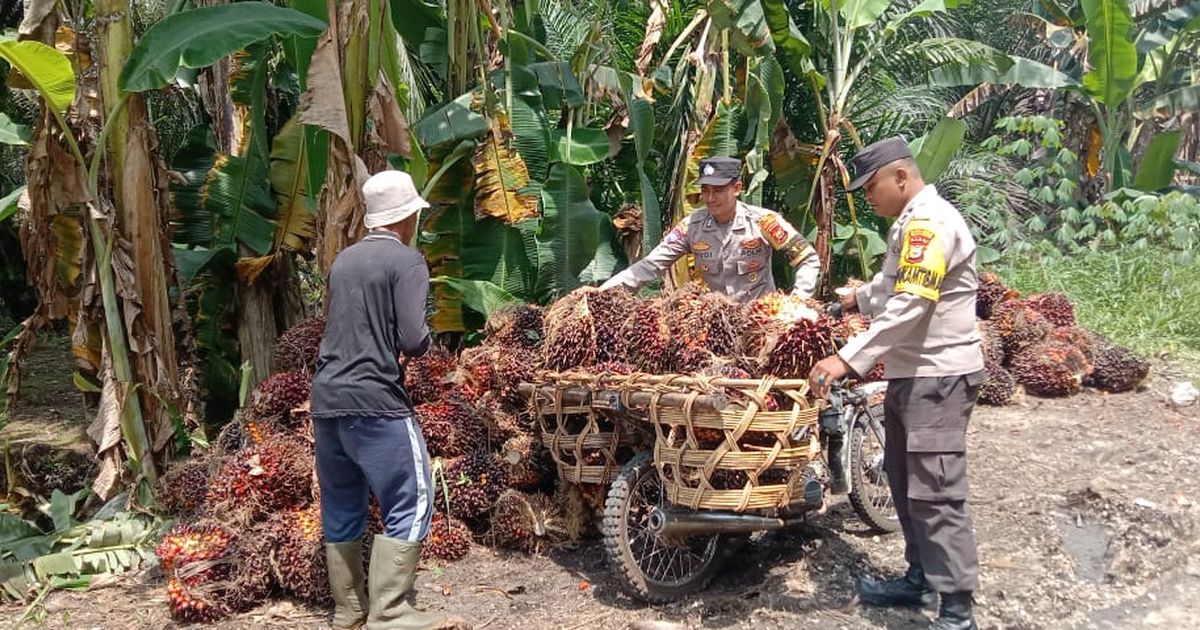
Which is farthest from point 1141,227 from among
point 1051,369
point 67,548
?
point 67,548

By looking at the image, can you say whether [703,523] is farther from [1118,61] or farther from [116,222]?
[1118,61]

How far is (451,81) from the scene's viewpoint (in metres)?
7.13

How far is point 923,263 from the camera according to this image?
3738 mm

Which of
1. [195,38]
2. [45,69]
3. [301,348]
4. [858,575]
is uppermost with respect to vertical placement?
[195,38]

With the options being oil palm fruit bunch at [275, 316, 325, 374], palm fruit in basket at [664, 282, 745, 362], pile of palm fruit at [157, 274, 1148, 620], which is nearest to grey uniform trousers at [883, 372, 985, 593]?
pile of palm fruit at [157, 274, 1148, 620]

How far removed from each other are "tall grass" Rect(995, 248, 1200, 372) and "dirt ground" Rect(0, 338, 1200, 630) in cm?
405

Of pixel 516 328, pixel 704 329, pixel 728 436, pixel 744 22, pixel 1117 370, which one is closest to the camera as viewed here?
pixel 728 436

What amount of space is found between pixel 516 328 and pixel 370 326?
1558 millimetres

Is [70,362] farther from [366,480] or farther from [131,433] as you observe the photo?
[366,480]

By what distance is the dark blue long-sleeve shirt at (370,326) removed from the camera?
391 centimetres

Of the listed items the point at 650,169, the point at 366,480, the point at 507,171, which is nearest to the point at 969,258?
the point at 366,480

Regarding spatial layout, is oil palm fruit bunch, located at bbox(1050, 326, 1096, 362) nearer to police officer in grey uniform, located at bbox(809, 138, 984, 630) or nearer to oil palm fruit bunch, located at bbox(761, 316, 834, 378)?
police officer in grey uniform, located at bbox(809, 138, 984, 630)

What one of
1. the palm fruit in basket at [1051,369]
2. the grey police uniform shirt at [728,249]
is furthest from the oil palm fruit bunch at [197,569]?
the palm fruit in basket at [1051,369]

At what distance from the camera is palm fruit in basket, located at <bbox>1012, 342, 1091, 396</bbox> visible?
821cm
